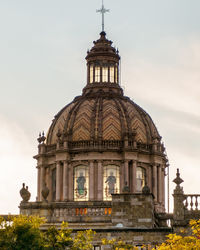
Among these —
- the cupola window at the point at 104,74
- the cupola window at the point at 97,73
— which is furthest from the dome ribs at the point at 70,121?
the cupola window at the point at 104,74

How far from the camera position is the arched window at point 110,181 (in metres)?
77.9

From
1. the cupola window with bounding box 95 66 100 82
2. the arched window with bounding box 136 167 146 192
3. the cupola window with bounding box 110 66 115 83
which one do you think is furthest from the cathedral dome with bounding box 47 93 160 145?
the arched window with bounding box 136 167 146 192

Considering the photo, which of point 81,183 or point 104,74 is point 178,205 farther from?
point 104,74

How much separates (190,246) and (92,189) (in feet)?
127

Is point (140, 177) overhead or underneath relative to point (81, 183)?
overhead

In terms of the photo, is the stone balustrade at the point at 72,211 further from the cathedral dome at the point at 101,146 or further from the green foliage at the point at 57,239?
the cathedral dome at the point at 101,146

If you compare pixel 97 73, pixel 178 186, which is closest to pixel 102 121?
pixel 97 73

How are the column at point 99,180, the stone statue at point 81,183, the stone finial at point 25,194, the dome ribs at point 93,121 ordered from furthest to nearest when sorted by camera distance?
1. the dome ribs at point 93,121
2. the stone statue at point 81,183
3. the column at point 99,180
4. the stone finial at point 25,194

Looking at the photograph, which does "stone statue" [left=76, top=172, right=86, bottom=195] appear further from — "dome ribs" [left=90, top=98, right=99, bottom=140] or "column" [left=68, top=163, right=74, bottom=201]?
"dome ribs" [left=90, top=98, right=99, bottom=140]

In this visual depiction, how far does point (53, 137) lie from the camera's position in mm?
82375

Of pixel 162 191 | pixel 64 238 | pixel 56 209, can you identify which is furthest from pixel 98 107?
pixel 64 238

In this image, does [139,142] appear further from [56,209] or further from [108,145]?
[56,209]

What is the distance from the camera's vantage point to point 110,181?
257 ft

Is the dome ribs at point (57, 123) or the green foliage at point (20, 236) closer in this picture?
the green foliage at point (20, 236)
